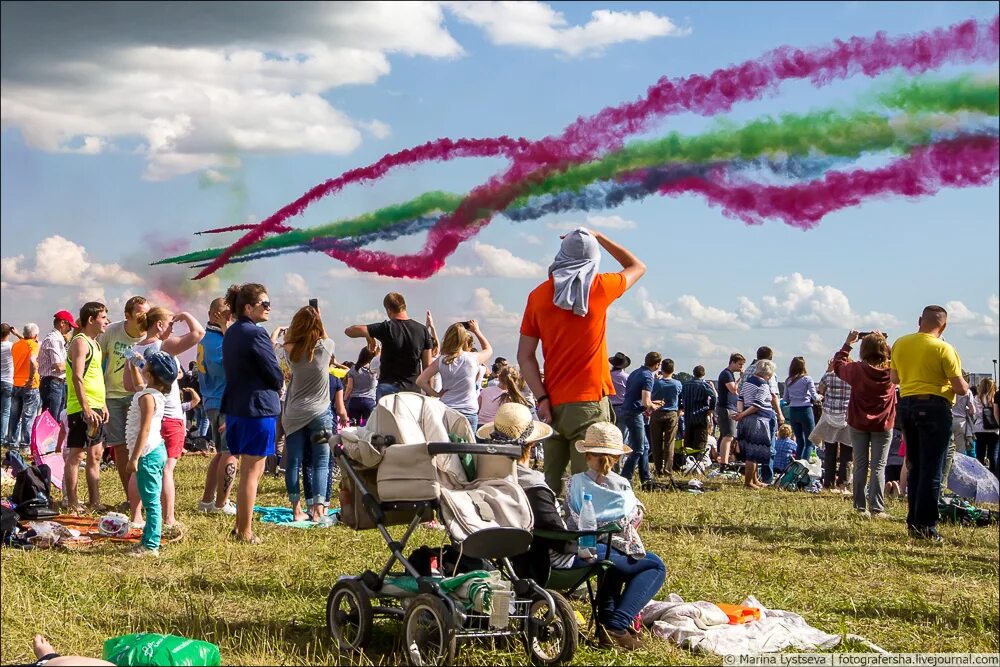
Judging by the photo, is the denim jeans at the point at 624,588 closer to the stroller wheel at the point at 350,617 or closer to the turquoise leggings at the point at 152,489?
the stroller wheel at the point at 350,617

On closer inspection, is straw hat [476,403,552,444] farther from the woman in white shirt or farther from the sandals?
the woman in white shirt

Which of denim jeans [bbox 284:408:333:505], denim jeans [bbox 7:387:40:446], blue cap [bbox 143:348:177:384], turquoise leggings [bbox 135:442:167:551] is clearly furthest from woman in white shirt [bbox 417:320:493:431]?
denim jeans [bbox 7:387:40:446]

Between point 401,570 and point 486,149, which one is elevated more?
point 486,149

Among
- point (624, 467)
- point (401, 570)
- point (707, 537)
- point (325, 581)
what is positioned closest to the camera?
point (401, 570)

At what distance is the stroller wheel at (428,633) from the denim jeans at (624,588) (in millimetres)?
837

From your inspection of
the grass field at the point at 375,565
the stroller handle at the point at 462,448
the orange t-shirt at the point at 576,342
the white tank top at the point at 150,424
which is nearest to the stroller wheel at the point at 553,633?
the grass field at the point at 375,565

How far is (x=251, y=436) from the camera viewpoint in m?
7.70

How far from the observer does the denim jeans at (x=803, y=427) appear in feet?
48.7

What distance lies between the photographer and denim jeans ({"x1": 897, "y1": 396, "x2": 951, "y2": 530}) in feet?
29.5

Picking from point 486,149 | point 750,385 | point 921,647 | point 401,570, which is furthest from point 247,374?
point 486,149

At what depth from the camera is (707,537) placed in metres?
8.73

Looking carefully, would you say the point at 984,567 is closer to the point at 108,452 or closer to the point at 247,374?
the point at 247,374

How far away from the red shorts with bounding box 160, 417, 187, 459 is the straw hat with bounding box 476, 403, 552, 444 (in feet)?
11.1

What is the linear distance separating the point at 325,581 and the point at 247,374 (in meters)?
1.86
